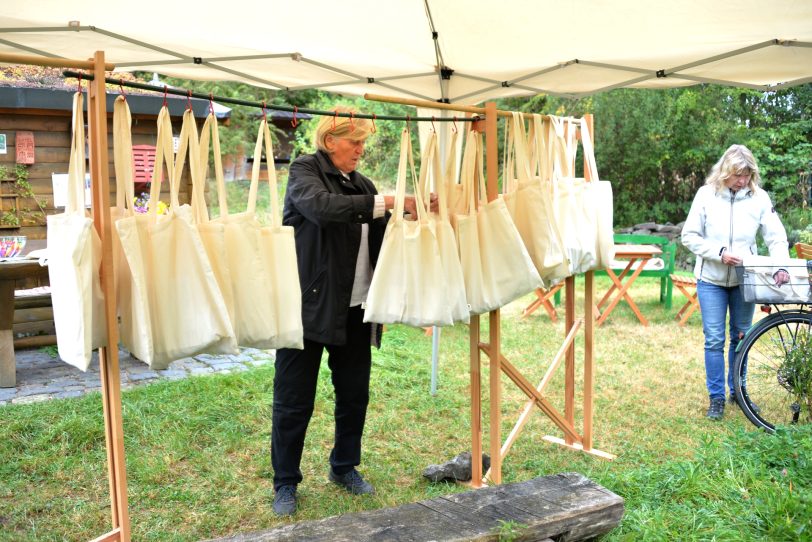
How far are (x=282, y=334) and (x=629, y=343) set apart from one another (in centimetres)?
561

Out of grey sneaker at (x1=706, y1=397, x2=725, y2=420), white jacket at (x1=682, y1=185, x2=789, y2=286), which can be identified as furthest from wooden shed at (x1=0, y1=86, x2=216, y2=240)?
grey sneaker at (x1=706, y1=397, x2=725, y2=420)

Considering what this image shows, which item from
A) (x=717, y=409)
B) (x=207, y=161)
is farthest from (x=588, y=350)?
(x=207, y=161)

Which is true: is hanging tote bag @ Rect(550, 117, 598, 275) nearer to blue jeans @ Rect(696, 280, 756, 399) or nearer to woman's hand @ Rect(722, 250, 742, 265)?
woman's hand @ Rect(722, 250, 742, 265)

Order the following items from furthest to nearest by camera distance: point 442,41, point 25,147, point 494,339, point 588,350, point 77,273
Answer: point 25,147 < point 442,41 < point 588,350 < point 494,339 < point 77,273

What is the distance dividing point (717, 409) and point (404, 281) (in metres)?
3.13

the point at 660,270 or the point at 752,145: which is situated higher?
the point at 752,145

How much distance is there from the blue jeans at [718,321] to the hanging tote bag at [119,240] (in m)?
3.96

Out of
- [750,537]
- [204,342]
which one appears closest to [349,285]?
[204,342]

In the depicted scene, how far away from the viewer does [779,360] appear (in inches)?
196

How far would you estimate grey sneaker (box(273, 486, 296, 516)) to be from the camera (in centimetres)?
344

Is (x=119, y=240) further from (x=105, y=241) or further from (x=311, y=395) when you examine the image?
(x=311, y=395)

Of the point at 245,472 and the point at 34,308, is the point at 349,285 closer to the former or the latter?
the point at 245,472

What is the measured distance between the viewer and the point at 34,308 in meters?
6.59

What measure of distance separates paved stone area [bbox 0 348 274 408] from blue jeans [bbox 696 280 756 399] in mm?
3610
